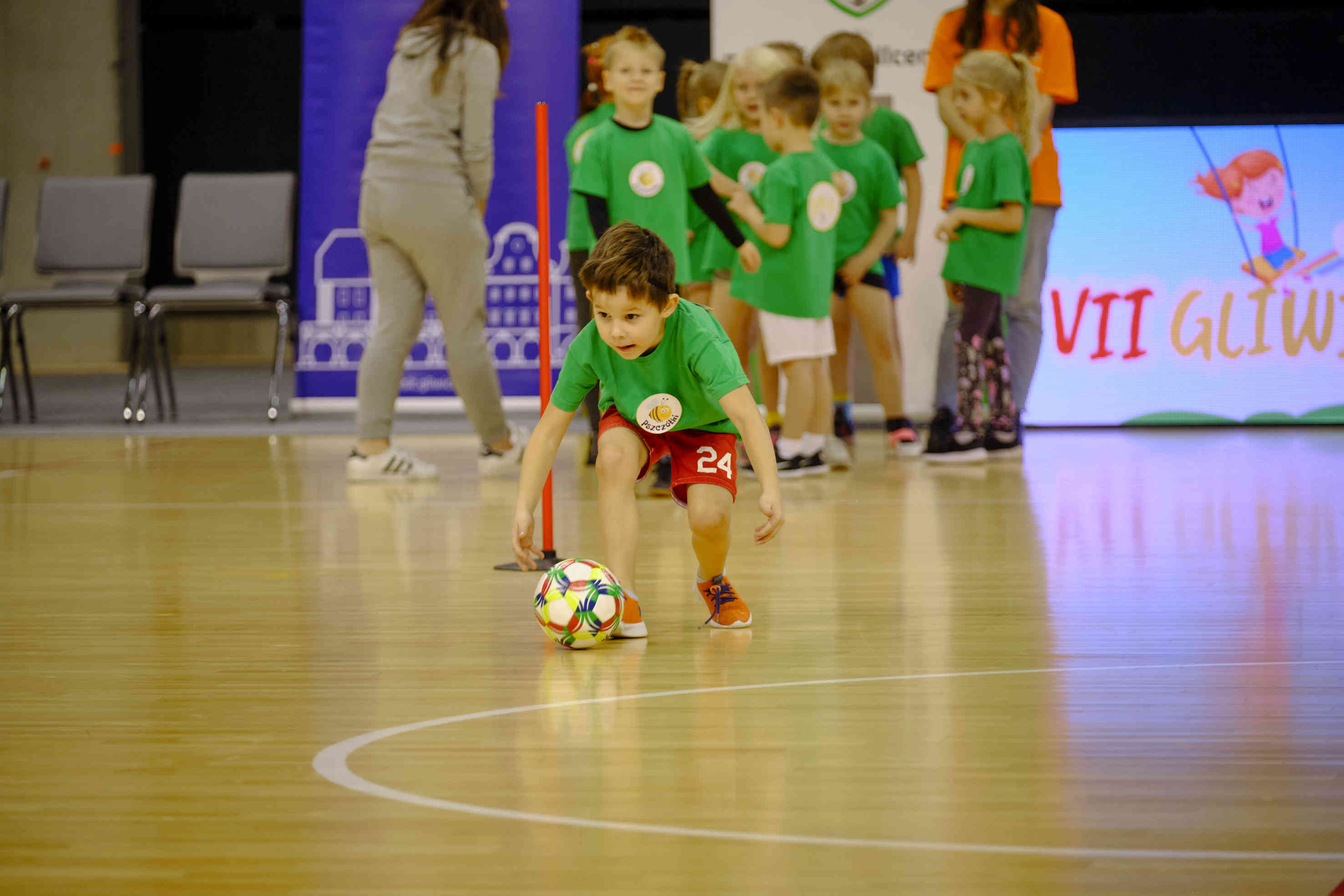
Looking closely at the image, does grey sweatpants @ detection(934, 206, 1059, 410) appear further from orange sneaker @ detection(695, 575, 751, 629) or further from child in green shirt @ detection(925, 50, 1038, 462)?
orange sneaker @ detection(695, 575, 751, 629)

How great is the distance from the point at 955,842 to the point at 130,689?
1.13m

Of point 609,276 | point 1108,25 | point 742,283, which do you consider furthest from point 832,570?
point 1108,25

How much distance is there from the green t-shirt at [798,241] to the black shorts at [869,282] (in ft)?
2.01

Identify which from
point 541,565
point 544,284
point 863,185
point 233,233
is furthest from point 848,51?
point 233,233

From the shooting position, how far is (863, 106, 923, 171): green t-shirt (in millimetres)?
5082

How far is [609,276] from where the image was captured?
2080 millimetres

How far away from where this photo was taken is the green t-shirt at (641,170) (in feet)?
13.3

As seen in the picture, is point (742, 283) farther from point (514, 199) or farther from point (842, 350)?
point (514, 199)

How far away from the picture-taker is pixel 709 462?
7.59ft

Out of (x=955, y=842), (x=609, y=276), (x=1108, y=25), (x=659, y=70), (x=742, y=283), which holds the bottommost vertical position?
(x=955, y=842)

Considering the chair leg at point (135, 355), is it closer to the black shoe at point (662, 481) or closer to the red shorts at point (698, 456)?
the black shoe at point (662, 481)

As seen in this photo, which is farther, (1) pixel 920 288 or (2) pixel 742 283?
(1) pixel 920 288

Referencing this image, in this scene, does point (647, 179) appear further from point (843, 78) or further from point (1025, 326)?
point (1025, 326)

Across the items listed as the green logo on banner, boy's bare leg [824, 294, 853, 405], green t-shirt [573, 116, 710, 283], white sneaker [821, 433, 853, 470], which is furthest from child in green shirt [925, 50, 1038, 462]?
the green logo on banner
